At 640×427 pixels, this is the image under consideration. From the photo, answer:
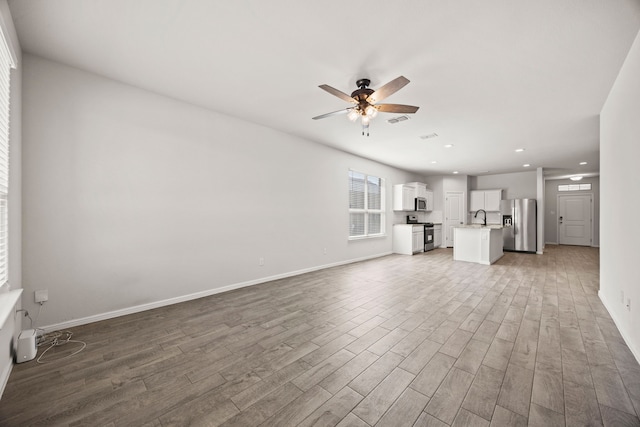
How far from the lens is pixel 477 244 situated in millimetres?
6367

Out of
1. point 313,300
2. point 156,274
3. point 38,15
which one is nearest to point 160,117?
point 38,15

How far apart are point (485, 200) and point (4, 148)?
36.3ft

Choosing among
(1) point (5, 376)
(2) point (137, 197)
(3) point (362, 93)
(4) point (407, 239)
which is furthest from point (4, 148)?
(4) point (407, 239)

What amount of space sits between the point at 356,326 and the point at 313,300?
3.04ft

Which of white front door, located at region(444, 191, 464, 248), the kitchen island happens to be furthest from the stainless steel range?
the kitchen island

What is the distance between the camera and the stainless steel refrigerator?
7941 mm

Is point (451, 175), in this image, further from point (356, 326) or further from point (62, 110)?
point (62, 110)

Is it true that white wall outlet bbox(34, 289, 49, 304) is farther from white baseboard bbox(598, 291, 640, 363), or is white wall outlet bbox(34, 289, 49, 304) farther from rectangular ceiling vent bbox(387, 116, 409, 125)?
white baseboard bbox(598, 291, 640, 363)

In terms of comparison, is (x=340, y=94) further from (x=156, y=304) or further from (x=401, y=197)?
(x=401, y=197)

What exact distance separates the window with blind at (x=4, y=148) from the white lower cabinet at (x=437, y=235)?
31.3 feet

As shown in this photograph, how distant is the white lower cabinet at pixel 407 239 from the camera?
7.57 meters

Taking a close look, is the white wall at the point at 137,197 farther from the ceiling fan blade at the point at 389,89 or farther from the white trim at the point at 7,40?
the ceiling fan blade at the point at 389,89

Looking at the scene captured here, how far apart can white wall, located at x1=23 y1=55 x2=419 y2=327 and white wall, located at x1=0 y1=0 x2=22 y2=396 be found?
162 mm

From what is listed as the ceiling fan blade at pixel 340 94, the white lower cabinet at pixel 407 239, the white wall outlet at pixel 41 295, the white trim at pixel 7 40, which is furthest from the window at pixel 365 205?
the white trim at pixel 7 40
